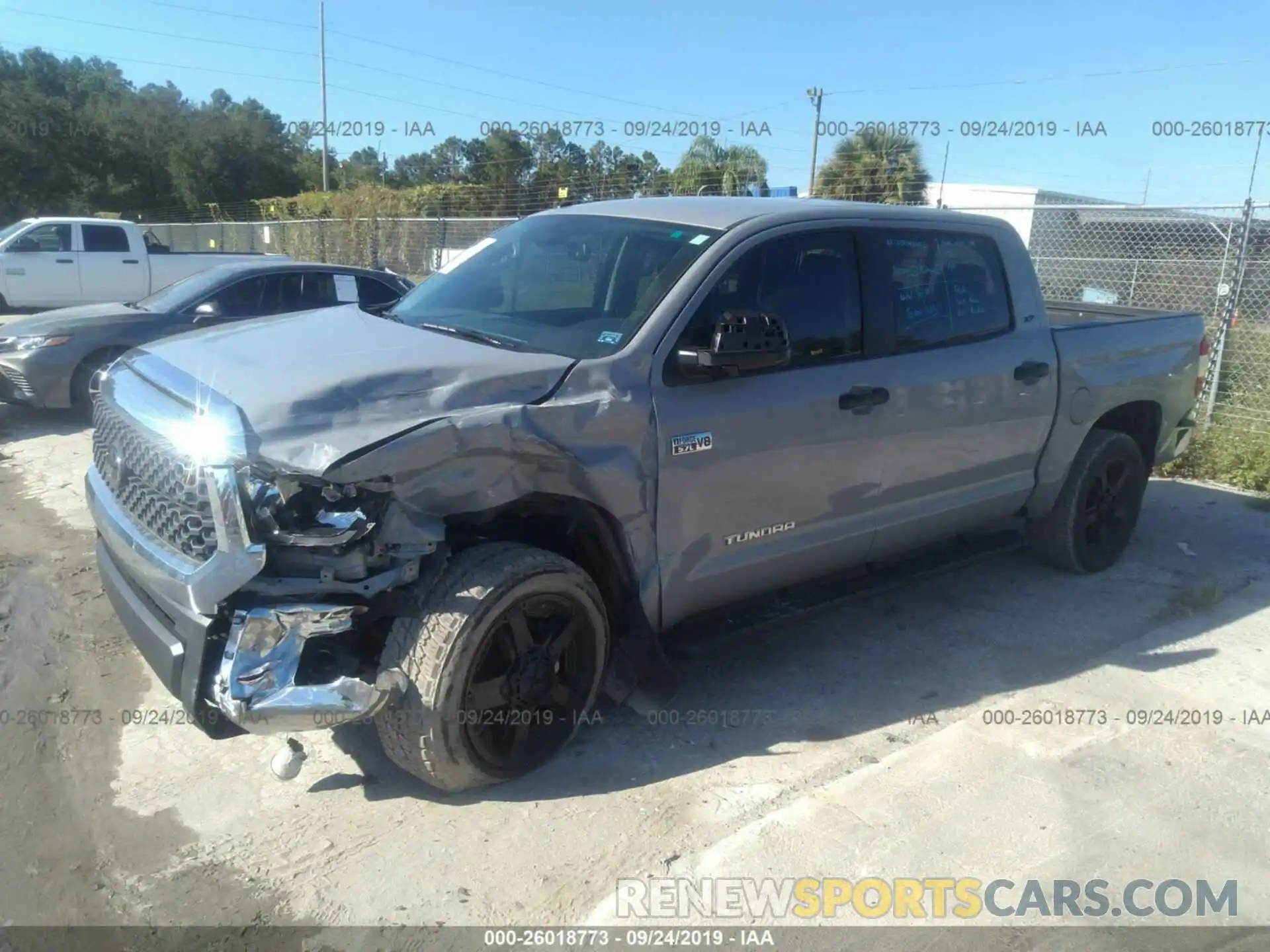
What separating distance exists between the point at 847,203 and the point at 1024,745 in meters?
2.41

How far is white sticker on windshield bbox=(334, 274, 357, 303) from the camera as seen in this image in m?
9.49

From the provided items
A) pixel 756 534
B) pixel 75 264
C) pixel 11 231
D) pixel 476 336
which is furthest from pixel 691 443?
pixel 11 231

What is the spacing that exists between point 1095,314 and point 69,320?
801cm

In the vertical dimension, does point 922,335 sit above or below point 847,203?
below

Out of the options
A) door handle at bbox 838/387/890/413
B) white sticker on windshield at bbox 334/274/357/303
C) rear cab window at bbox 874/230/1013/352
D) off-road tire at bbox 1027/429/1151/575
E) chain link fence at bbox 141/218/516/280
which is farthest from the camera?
chain link fence at bbox 141/218/516/280

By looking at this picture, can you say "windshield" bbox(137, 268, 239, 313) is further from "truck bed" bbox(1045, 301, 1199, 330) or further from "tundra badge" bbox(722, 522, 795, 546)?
"truck bed" bbox(1045, 301, 1199, 330)

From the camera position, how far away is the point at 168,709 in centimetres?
385

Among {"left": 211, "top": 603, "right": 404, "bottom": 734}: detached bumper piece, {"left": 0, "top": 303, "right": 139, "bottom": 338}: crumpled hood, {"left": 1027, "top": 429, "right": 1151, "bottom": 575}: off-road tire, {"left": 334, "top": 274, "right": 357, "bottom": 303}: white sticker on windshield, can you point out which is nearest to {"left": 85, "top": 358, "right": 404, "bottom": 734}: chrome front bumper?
{"left": 211, "top": 603, "right": 404, "bottom": 734}: detached bumper piece

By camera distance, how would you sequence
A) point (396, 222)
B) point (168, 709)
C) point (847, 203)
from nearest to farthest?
point (168, 709) < point (847, 203) < point (396, 222)

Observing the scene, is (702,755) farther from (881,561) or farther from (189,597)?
(189,597)

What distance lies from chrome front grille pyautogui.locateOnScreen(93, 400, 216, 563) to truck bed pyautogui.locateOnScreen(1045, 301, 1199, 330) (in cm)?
439

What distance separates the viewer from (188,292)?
8.70 m

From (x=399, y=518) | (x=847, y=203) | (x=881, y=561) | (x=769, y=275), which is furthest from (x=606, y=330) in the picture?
(x=881, y=561)

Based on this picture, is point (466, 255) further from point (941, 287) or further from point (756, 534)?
point (941, 287)
